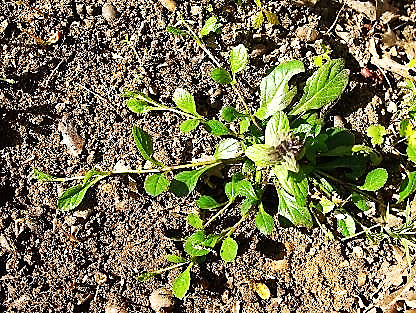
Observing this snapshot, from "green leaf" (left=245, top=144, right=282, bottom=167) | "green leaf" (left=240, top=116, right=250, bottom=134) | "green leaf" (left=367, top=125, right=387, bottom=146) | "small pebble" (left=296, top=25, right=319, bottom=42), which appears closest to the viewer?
"green leaf" (left=245, top=144, right=282, bottom=167)

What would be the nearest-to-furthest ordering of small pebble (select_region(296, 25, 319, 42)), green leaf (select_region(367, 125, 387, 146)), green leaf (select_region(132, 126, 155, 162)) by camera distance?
green leaf (select_region(132, 126, 155, 162)) → green leaf (select_region(367, 125, 387, 146)) → small pebble (select_region(296, 25, 319, 42))

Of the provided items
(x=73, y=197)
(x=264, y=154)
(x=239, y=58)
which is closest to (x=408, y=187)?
(x=264, y=154)

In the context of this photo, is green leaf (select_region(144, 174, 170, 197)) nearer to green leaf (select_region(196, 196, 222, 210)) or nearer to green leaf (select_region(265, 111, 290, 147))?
green leaf (select_region(196, 196, 222, 210))

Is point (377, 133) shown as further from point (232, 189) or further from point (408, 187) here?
point (232, 189)

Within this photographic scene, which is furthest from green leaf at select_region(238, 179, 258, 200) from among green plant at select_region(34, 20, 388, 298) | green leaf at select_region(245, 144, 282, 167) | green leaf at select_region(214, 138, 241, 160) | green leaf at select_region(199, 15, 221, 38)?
green leaf at select_region(199, 15, 221, 38)

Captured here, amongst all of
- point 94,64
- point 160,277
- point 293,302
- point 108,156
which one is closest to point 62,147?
point 108,156

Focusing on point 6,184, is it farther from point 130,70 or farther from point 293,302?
point 293,302

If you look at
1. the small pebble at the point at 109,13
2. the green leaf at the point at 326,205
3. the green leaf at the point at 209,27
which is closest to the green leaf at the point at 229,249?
the green leaf at the point at 326,205
